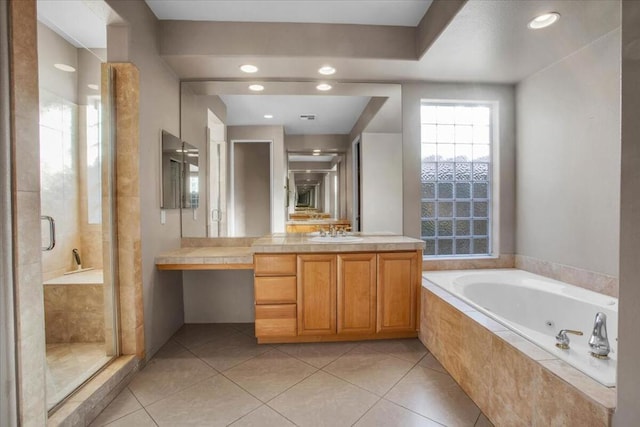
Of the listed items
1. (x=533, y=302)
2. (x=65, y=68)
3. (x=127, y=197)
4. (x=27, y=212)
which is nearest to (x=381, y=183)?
(x=533, y=302)

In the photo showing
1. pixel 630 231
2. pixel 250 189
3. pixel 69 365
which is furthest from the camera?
pixel 250 189

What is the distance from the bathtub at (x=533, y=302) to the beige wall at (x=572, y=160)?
24 cm

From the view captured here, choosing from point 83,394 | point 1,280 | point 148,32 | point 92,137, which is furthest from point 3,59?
point 83,394

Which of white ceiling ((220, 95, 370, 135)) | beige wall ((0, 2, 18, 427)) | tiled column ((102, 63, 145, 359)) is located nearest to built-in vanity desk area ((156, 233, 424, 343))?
tiled column ((102, 63, 145, 359))

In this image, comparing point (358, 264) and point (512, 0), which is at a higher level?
point (512, 0)

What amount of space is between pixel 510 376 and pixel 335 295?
4.18 ft

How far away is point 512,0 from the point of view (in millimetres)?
1730

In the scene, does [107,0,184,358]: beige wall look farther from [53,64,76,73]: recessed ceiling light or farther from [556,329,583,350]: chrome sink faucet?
[556,329,583,350]: chrome sink faucet

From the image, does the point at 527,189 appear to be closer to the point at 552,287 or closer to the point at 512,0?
the point at 552,287

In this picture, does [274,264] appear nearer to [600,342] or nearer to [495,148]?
[600,342]

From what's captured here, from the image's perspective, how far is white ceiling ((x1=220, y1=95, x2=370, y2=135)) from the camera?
10.00ft

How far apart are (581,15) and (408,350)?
8.03ft

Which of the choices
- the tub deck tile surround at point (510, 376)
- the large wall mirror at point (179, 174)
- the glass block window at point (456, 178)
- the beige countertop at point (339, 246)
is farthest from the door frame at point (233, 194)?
the tub deck tile surround at point (510, 376)

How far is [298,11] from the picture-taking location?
7.21 feet
